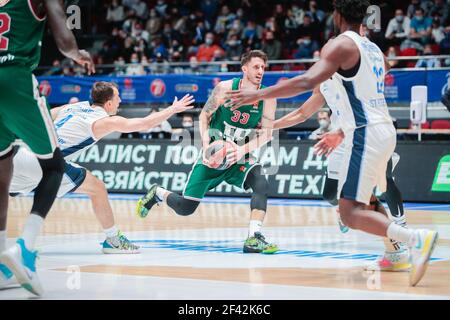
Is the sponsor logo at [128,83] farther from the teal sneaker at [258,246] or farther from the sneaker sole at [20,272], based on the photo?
the sneaker sole at [20,272]

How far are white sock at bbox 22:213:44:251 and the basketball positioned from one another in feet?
10.1

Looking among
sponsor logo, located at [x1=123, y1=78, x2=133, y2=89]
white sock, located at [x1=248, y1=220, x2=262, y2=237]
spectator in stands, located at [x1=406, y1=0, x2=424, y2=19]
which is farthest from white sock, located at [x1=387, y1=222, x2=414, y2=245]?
spectator in stands, located at [x1=406, y1=0, x2=424, y2=19]

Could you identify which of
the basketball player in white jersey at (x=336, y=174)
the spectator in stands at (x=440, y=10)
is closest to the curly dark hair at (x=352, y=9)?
the basketball player in white jersey at (x=336, y=174)

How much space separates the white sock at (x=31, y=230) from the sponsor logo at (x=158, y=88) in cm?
1230

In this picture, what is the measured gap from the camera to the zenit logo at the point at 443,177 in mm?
13668

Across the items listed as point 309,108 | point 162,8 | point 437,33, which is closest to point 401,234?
point 309,108

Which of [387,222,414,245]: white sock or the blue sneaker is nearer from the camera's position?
the blue sneaker

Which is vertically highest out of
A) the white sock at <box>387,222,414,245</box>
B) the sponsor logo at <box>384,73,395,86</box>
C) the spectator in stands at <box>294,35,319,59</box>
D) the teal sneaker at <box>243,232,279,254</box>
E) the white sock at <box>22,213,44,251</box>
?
the spectator in stands at <box>294,35,319,59</box>

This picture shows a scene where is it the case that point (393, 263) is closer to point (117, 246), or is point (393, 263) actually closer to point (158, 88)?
point (117, 246)

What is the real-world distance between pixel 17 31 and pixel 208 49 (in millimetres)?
15700

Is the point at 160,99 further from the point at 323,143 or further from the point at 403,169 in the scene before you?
the point at 323,143

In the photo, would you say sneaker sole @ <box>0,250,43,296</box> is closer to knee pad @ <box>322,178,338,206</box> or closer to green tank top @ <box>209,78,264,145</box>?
knee pad @ <box>322,178,338,206</box>

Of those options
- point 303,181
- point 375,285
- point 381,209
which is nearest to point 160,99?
point 303,181

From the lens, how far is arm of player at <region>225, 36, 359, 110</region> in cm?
586
